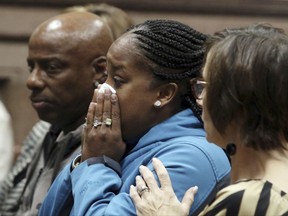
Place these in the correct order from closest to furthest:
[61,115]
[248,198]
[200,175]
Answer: [248,198] < [200,175] < [61,115]

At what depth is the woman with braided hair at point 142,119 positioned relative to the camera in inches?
164

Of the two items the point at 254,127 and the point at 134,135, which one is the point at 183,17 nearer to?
the point at 134,135

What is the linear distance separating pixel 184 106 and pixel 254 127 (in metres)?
0.75

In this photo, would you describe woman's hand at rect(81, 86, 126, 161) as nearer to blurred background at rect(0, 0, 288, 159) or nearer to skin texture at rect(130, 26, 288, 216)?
skin texture at rect(130, 26, 288, 216)

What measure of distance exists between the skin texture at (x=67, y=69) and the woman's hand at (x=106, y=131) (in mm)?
1062

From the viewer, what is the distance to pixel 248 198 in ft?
11.5

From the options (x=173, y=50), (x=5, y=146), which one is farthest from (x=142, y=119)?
(x=5, y=146)

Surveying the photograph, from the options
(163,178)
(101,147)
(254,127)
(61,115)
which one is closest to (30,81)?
(61,115)

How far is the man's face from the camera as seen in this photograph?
17.6 feet

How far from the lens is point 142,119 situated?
14.0 feet

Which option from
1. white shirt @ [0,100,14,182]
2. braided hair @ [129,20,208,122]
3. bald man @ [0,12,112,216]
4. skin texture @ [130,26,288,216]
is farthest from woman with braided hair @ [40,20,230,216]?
white shirt @ [0,100,14,182]

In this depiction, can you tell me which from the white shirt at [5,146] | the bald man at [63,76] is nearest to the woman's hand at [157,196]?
the bald man at [63,76]

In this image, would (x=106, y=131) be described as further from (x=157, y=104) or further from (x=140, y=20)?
(x=140, y=20)

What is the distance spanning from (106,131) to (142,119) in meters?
0.15
